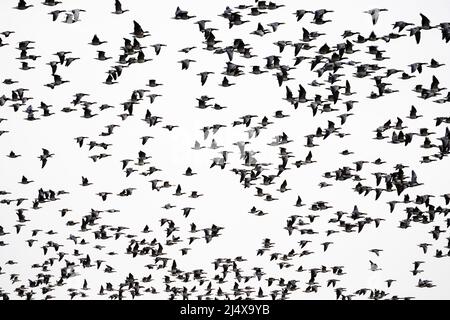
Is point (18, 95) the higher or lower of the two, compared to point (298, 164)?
higher

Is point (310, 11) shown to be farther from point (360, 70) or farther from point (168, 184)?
point (168, 184)

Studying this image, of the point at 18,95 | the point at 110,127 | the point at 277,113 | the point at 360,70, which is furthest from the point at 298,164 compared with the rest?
the point at 18,95

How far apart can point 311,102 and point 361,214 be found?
878cm

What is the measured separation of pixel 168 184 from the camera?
56344mm

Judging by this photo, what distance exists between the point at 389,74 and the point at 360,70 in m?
1.88

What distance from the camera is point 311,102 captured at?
48.4 metres

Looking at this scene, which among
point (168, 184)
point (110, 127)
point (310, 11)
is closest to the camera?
point (310, 11)
